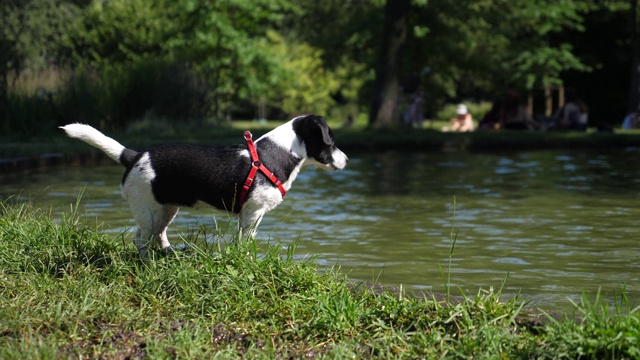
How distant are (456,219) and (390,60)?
672 inches

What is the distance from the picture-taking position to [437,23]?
40281 mm

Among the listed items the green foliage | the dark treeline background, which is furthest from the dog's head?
the dark treeline background

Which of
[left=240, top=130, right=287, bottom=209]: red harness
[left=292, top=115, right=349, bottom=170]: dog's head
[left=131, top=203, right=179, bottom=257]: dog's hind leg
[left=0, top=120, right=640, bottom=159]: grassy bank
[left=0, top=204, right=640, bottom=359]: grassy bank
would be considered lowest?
[left=0, top=120, right=640, bottom=159]: grassy bank

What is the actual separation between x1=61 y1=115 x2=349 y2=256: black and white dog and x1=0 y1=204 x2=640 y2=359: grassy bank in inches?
25.3

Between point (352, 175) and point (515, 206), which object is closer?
point (515, 206)

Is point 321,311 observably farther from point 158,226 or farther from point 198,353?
point 158,226

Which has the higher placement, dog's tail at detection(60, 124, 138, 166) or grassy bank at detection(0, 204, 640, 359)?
dog's tail at detection(60, 124, 138, 166)

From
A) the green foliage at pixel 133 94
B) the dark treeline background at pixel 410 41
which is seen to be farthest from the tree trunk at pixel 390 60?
the dark treeline background at pixel 410 41

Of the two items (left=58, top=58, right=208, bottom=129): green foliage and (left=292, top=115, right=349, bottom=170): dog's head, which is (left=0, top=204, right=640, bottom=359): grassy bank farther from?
(left=58, top=58, right=208, bottom=129): green foliage

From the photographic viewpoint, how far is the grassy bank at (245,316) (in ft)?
16.6

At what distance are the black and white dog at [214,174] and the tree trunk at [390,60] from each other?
804 inches

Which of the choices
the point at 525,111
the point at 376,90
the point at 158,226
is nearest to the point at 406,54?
the point at 525,111

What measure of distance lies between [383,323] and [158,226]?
273cm

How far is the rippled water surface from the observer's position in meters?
8.32
